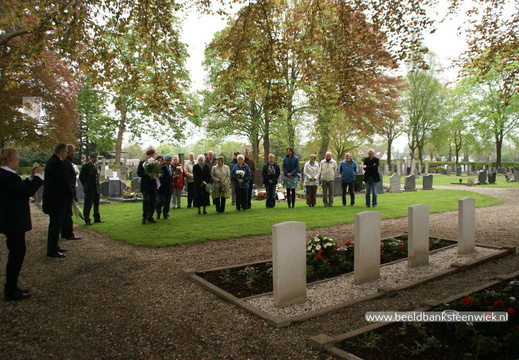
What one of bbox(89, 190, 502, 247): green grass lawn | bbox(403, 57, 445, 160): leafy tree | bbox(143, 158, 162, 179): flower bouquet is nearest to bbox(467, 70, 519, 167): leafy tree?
bbox(403, 57, 445, 160): leafy tree

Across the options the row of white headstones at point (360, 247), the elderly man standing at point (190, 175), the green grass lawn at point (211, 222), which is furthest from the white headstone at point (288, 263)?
the elderly man standing at point (190, 175)

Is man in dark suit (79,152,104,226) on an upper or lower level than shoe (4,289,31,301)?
upper

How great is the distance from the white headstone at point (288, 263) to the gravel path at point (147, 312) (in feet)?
1.75

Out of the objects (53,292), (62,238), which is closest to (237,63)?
(62,238)

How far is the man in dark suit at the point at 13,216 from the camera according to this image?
4.54m

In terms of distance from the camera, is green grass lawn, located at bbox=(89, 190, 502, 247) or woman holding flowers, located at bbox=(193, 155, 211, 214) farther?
woman holding flowers, located at bbox=(193, 155, 211, 214)

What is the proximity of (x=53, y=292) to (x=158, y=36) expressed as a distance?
756 cm

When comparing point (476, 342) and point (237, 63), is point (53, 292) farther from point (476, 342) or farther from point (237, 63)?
point (237, 63)

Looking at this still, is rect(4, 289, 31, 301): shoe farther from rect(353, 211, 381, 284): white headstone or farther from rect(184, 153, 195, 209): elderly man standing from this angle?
rect(184, 153, 195, 209): elderly man standing

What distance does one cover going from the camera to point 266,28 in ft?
32.0

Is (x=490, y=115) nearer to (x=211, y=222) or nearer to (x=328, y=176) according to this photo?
(x=328, y=176)

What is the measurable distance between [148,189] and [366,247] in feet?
23.3

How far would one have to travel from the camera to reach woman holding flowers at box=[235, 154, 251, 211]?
12.3m

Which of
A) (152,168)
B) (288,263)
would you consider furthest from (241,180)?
(288,263)
